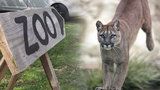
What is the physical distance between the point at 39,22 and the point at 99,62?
1.84 m

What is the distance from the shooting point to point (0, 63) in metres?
4.61

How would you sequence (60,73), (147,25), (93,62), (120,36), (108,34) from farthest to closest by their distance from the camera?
(60,73)
(147,25)
(93,62)
(120,36)
(108,34)

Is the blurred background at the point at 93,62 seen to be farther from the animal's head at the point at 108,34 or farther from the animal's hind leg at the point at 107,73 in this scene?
the animal's head at the point at 108,34

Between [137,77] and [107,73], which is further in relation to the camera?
[137,77]

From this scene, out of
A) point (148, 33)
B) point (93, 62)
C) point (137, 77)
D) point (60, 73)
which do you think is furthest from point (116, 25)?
point (60, 73)

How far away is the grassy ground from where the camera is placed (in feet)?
21.8

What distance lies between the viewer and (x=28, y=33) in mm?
4078

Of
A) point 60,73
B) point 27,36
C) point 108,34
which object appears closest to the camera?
point 27,36

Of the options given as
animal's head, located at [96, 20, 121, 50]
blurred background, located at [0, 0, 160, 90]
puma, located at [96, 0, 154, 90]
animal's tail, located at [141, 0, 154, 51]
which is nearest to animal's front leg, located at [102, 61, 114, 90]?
puma, located at [96, 0, 154, 90]

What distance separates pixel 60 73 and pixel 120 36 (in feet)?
7.09

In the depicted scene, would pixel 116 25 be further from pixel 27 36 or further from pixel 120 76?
pixel 27 36

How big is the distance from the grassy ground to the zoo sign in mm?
1448

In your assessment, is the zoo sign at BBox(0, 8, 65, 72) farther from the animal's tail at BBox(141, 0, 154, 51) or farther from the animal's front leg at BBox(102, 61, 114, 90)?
the animal's tail at BBox(141, 0, 154, 51)

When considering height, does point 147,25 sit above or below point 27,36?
below
